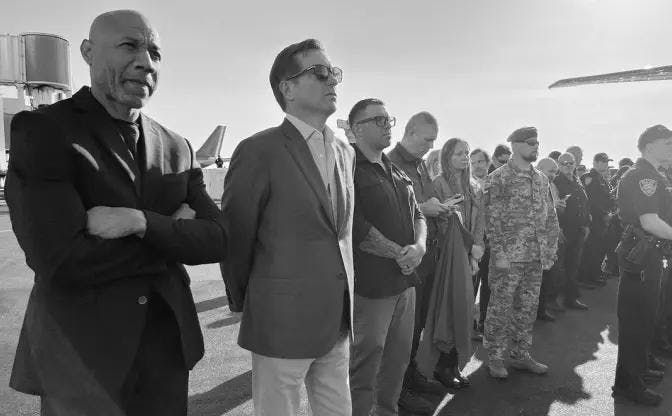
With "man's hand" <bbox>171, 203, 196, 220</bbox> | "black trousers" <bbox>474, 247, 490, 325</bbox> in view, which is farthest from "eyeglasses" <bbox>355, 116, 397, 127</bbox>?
"black trousers" <bbox>474, 247, 490, 325</bbox>

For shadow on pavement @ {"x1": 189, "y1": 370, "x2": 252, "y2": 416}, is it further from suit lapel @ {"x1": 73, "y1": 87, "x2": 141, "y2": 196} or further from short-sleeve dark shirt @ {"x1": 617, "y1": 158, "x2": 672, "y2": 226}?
short-sleeve dark shirt @ {"x1": 617, "y1": 158, "x2": 672, "y2": 226}

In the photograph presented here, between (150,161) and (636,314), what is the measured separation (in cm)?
346

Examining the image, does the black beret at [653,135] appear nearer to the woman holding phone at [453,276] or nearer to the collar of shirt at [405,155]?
the woman holding phone at [453,276]

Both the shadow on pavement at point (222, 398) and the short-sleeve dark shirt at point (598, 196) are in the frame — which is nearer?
the shadow on pavement at point (222, 398)

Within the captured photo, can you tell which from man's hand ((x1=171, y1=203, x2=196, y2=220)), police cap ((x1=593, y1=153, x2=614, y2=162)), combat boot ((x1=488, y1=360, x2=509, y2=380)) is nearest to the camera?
man's hand ((x1=171, y1=203, x2=196, y2=220))

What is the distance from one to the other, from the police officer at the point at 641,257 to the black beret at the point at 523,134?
0.79m

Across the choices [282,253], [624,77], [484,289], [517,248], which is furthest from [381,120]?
[624,77]

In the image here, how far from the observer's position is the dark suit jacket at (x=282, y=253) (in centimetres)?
167

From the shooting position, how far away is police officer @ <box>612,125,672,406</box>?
3.13 metres

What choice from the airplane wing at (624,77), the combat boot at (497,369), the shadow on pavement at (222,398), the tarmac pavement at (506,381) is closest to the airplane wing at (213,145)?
the tarmac pavement at (506,381)

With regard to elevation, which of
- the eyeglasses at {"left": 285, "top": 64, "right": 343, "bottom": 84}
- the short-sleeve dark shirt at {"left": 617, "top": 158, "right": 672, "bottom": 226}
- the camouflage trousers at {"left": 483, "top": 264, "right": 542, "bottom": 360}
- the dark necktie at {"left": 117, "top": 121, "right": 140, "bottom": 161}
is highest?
the eyeglasses at {"left": 285, "top": 64, "right": 343, "bottom": 84}

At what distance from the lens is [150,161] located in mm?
1382

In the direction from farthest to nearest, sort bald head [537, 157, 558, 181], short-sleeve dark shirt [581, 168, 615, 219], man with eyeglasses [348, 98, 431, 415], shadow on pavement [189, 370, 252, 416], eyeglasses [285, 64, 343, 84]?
short-sleeve dark shirt [581, 168, 615, 219] → bald head [537, 157, 558, 181] → shadow on pavement [189, 370, 252, 416] → man with eyeglasses [348, 98, 431, 415] → eyeglasses [285, 64, 343, 84]

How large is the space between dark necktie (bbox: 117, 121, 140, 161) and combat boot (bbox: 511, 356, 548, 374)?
3.59 meters
